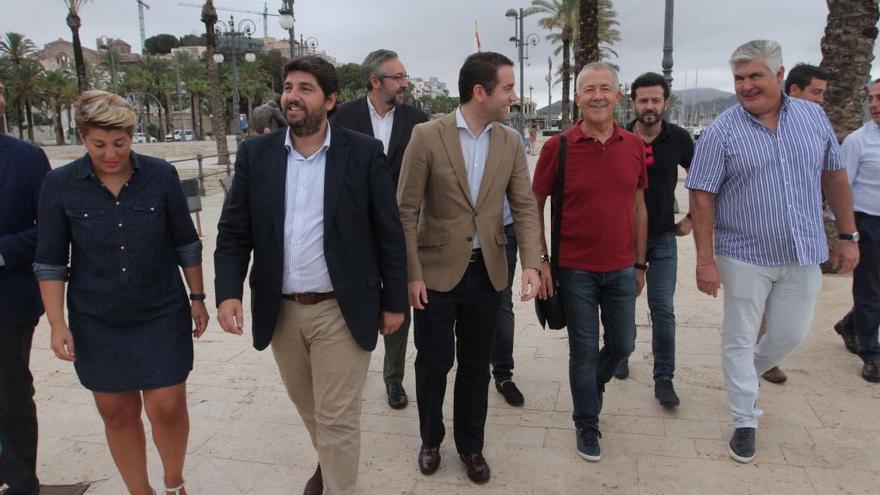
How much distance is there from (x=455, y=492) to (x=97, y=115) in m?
2.25

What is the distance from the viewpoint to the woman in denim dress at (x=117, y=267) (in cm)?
250

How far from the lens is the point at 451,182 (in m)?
3.02

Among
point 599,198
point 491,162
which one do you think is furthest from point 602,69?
point 491,162

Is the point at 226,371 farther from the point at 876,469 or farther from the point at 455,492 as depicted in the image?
the point at 876,469

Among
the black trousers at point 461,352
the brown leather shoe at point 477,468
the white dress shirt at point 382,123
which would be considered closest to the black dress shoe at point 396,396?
the black trousers at point 461,352

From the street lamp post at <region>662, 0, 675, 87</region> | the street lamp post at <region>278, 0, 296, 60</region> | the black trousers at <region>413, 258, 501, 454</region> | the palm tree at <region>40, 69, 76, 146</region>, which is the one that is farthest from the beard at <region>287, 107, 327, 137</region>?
the palm tree at <region>40, 69, 76, 146</region>

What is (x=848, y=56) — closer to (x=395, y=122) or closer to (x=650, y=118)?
(x=650, y=118)

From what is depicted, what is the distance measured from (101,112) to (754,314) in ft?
10.2

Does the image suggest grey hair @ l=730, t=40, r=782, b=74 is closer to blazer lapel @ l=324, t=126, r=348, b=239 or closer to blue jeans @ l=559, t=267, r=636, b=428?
blue jeans @ l=559, t=267, r=636, b=428

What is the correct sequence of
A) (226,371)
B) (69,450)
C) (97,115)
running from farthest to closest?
(226,371) → (69,450) → (97,115)

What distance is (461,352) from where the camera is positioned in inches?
126

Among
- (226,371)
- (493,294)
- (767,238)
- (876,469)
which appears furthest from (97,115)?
(876,469)

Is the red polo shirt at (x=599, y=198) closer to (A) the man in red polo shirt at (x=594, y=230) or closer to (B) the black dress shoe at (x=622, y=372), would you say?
(A) the man in red polo shirt at (x=594, y=230)

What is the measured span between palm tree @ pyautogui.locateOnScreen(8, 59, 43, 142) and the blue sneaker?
193 ft
